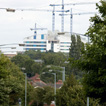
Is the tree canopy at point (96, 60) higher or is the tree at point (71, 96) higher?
the tree canopy at point (96, 60)

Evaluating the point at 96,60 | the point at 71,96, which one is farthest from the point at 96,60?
the point at 71,96

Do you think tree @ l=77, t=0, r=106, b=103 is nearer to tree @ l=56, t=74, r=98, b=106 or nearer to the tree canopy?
the tree canopy

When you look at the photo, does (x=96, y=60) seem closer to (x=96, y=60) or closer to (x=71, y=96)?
(x=96, y=60)

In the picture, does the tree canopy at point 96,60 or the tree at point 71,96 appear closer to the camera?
the tree canopy at point 96,60

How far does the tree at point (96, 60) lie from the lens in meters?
21.6

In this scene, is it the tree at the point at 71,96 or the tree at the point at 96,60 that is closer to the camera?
the tree at the point at 96,60

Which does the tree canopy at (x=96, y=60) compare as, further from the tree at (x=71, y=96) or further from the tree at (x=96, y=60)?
the tree at (x=71, y=96)

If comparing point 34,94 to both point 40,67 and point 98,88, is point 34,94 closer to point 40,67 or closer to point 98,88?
point 98,88

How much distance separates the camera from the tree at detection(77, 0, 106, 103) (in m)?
21.6

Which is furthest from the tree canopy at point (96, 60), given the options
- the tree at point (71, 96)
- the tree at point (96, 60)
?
the tree at point (71, 96)

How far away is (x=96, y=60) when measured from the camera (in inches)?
866

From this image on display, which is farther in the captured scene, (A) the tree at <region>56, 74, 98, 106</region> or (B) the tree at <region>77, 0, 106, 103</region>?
(A) the tree at <region>56, 74, 98, 106</region>

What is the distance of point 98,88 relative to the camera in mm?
22500

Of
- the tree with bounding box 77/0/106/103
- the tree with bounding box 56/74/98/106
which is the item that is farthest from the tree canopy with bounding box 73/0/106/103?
the tree with bounding box 56/74/98/106
